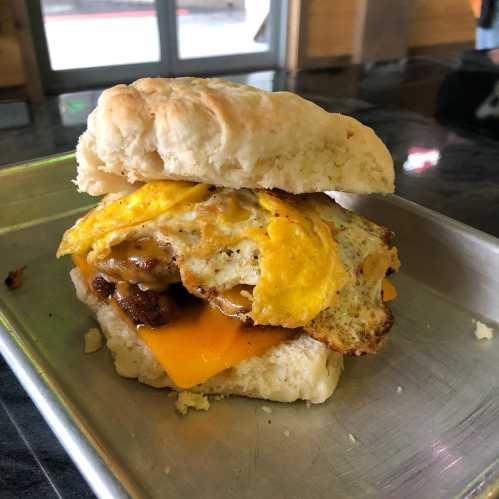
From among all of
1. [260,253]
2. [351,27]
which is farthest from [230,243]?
[351,27]

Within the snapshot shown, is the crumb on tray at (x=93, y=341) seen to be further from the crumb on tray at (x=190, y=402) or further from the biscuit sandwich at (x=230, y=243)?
the crumb on tray at (x=190, y=402)

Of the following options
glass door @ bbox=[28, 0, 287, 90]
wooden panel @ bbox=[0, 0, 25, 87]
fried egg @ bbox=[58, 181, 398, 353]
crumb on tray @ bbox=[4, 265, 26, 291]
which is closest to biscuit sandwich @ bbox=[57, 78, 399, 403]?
fried egg @ bbox=[58, 181, 398, 353]

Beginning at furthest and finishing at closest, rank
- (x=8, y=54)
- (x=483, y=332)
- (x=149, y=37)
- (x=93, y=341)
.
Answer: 1. (x=149, y=37)
2. (x=8, y=54)
3. (x=483, y=332)
4. (x=93, y=341)

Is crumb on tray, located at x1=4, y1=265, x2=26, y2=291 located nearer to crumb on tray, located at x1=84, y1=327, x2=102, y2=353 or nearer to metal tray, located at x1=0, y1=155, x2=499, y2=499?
metal tray, located at x1=0, y1=155, x2=499, y2=499

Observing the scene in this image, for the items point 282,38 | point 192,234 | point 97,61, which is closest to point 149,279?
point 192,234

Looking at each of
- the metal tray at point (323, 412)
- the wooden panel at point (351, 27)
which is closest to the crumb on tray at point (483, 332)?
the metal tray at point (323, 412)

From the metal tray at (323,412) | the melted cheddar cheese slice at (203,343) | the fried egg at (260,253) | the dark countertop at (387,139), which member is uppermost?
the fried egg at (260,253)

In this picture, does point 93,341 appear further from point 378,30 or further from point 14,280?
point 378,30

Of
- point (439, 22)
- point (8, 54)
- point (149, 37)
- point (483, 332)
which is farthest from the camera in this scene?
point (439, 22)
